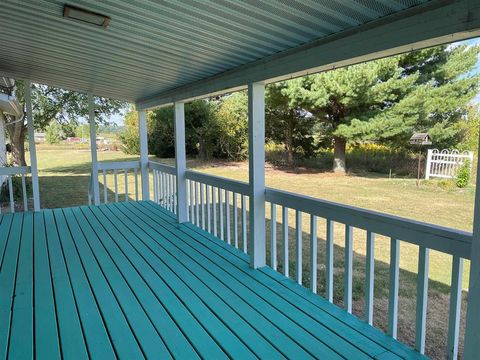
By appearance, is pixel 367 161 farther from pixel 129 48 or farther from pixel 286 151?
pixel 129 48

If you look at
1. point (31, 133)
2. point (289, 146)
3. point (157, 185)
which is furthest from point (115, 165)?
point (289, 146)

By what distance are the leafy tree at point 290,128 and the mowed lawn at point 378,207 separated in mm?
1287

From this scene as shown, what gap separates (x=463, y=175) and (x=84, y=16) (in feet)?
33.9

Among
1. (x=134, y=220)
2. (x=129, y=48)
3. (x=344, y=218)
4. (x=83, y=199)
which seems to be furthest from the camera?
(x=83, y=199)

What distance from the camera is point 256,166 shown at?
128 inches

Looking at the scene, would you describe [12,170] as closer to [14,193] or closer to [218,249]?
[218,249]

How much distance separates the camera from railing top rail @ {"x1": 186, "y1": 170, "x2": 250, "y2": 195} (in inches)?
144

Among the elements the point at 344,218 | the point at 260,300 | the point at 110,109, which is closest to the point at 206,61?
the point at 344,218

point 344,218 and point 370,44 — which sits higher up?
point 370,44

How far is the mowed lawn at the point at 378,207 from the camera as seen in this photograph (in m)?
3.36

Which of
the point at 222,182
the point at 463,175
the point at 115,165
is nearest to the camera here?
the point at 222,182

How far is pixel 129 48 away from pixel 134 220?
2837mm

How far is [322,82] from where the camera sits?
11.3m

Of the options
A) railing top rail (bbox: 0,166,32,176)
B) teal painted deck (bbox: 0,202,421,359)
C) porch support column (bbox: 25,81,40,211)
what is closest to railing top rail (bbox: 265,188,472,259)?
teal painted deck (bbox: 0,202,421,359)
